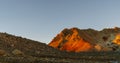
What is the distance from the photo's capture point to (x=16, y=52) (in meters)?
29.9

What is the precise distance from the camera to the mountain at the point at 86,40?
155ft

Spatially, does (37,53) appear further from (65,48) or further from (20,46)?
(65,48)

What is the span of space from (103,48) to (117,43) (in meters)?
3.16

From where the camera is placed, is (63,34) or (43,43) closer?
(43,43)

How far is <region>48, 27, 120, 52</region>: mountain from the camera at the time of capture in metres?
47.1

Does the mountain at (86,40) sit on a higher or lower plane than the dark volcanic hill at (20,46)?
higher

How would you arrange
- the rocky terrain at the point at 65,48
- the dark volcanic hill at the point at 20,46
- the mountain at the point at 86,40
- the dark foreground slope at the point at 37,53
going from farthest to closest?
the mountain at the point at 86,40 → the dark volcanic hill at the point at 20,46 → the rocky terrain at the point at 65,48 → the dark foreground slope at the point at 37,53

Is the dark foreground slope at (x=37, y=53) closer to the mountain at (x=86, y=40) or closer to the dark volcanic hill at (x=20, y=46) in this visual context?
the dark volcanic hill at (x=20, y=46)

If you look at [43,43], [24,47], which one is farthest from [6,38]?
[43,43]

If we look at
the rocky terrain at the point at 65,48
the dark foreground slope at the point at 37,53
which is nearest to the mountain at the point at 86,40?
the rocky terrain at the point at 65,48

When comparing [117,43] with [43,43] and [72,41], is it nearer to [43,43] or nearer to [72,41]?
[72,41]

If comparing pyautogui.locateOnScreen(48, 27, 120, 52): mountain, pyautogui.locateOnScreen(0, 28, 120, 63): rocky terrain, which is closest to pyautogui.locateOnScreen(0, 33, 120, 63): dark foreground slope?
pyautogui.locateOnScreen(0, 28, 120, 63): rocky terrain

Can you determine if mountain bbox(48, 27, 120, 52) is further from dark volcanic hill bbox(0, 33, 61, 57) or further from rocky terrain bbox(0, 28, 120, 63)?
dark volcanic hill bbox(0, 33, 61, 57)

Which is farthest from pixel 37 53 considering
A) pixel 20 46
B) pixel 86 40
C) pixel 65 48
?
pixel 65 48
